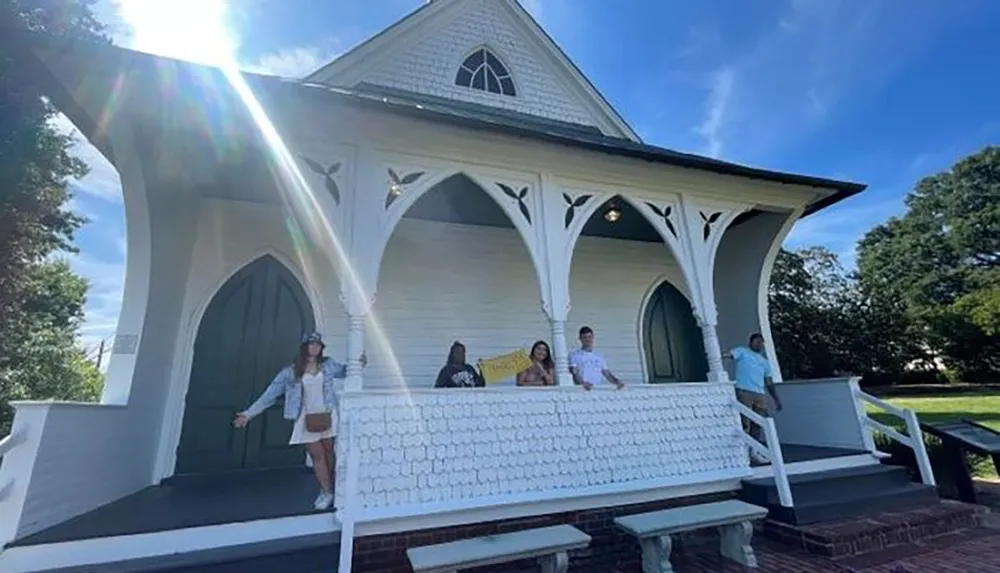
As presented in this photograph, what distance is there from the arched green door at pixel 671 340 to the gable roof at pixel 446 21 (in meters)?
3.52

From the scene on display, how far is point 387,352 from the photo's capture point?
5.71m

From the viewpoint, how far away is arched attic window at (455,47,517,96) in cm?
790

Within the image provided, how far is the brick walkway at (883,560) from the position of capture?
3.45m

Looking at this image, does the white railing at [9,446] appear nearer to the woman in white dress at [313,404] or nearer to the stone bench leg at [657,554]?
the woman in white dress at [313,404]

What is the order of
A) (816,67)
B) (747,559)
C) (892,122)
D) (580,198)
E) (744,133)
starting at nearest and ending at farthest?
(747,559) < (580,198) < (816,67) < (744,133) < (892,122)

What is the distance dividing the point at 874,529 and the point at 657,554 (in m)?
2.12

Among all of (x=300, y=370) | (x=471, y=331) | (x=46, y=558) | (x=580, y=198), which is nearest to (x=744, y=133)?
(x=580, y=198)

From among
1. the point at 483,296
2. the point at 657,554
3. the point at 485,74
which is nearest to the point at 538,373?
the point at 483,296

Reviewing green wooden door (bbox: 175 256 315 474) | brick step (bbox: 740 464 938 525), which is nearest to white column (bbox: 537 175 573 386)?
brick step (bbox: 740 464 938 525)

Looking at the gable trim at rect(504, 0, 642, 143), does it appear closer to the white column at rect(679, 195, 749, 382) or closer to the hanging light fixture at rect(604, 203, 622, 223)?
the hanging light fixture at rect(604, 203, 622, 223)

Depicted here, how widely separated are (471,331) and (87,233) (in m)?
17.7

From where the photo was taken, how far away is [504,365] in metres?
6.14

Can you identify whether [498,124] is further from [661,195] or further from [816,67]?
[816,67]

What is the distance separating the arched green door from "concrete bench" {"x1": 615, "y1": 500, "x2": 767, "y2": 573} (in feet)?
10.7
